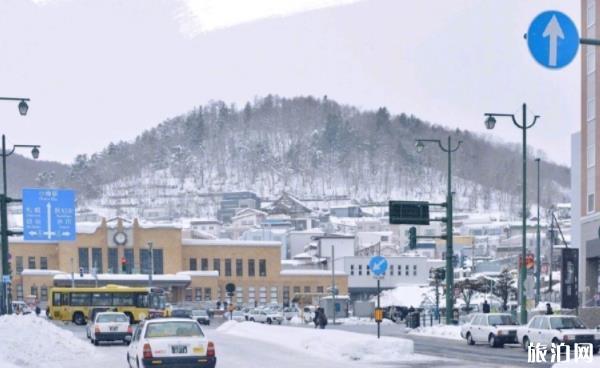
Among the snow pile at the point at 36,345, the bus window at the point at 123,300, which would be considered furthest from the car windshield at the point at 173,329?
the bus window at the point at 123,300

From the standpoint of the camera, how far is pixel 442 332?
174 feet

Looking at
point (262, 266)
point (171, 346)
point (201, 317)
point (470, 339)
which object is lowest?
point (201, 317)

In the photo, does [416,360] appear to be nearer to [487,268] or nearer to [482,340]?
[482,340]

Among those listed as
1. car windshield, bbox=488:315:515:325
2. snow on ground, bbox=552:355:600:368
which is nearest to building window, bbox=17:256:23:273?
car windshield, bbox=488:315:515:325

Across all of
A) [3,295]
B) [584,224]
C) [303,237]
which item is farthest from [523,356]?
[303,237]

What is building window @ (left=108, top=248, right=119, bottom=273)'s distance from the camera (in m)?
121

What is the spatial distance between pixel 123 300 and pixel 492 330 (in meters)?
38.9

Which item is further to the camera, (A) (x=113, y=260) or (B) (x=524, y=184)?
(A) (x=113, y=260)

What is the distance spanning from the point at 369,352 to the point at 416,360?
1430mm

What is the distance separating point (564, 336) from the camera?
110 ft

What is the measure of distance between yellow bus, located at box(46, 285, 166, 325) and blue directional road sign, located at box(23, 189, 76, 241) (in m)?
27.4

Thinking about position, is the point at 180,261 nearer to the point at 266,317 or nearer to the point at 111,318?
the point at 266,317

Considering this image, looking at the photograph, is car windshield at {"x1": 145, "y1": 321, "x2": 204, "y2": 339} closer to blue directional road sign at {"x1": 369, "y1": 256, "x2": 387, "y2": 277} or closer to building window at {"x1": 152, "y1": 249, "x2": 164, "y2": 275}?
blue directional road sign at {"x1": 369, "y1": 256, "x2": 387, "y2": 277}

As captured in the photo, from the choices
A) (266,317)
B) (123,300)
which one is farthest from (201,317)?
(123,300)
